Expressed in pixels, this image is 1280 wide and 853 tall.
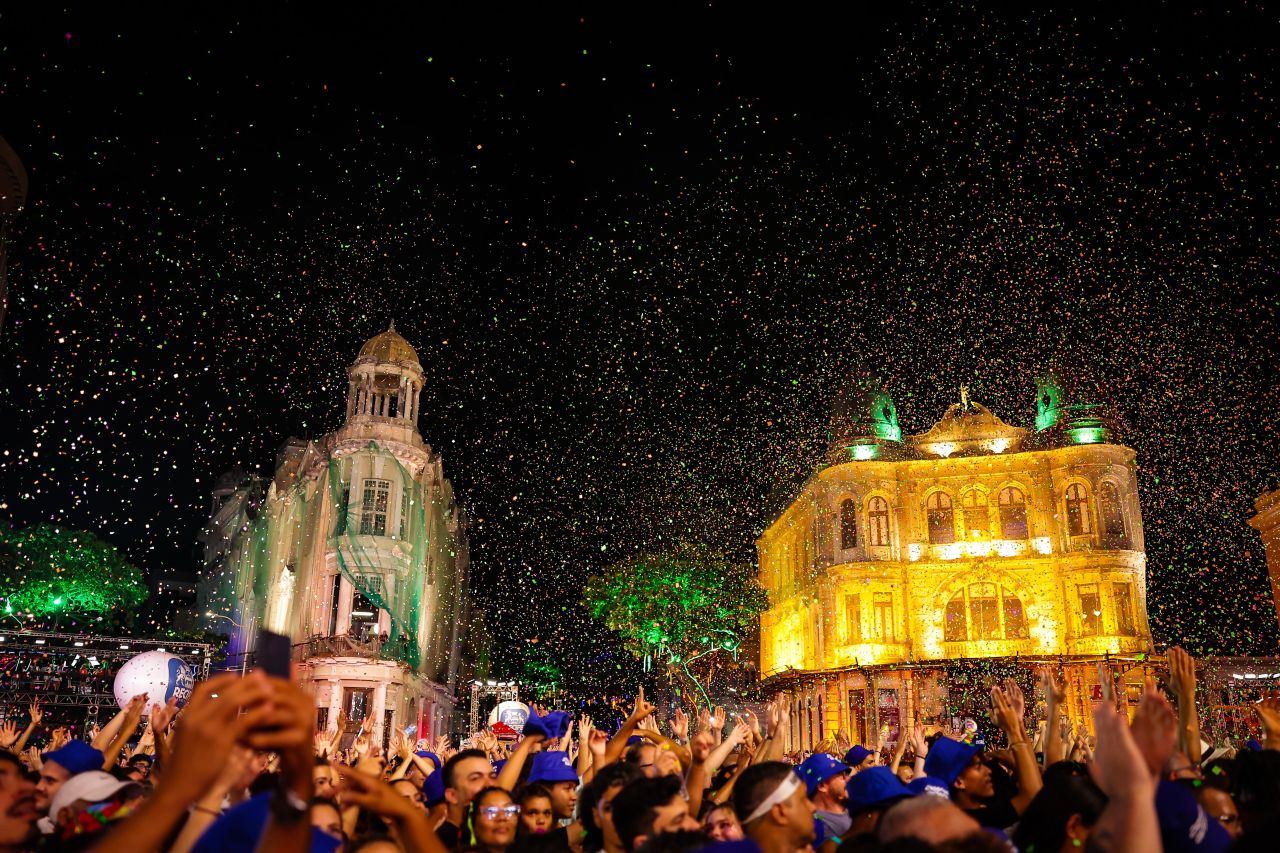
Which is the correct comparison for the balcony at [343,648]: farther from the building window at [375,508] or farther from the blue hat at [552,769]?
the blue hat at [552,769]

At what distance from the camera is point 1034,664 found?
41.8 meters

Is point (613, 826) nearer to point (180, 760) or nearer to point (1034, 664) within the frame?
point (180, 760)

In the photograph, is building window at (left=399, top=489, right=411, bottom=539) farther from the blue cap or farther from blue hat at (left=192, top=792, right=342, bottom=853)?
the blue cap

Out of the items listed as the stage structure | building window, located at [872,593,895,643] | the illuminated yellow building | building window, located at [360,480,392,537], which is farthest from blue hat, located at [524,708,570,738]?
building window, located at [872,593,895,643]

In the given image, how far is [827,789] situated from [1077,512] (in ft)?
139

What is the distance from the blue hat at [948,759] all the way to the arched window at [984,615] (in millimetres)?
39703

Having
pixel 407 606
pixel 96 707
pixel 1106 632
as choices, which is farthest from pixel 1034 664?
pixel 96 707

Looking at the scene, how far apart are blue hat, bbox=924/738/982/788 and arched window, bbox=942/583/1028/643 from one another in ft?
130

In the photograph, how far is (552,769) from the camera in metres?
6.77

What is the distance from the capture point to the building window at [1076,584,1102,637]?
42312 millimetres

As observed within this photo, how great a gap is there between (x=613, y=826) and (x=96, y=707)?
30855 millimetres

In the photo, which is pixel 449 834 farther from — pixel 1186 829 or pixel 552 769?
pixel 1186 829

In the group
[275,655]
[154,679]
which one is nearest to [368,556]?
[154,679]

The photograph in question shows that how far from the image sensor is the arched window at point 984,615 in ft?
144
